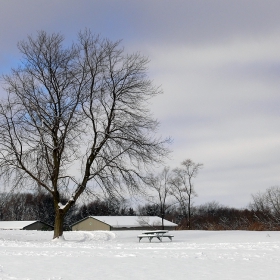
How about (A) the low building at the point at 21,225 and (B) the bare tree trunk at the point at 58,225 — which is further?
(A) the low building at the point at 21,225

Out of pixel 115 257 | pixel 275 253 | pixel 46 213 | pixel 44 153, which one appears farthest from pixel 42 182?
pixel 46 213

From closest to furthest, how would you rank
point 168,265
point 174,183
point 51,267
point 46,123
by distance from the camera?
→ point 51,267
point 168,265
point 46,123
point 174,183

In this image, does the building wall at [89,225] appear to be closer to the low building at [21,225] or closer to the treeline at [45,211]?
the treeline at [45,211]

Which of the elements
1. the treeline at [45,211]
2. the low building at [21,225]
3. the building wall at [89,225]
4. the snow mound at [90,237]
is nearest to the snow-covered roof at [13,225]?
the low building at [21,225]

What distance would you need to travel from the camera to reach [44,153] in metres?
24.5

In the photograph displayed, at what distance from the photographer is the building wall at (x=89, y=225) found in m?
78.3

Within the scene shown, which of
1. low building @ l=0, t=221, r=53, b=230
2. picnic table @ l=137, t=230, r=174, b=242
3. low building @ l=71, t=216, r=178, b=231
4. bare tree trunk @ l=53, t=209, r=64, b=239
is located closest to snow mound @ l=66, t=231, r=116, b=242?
bare tree trunk @ l=53, t=209, r=64, b=239

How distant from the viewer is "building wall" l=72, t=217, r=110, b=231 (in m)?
78.3

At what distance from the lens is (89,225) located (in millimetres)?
82125

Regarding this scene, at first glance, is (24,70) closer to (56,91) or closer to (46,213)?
(56,91)

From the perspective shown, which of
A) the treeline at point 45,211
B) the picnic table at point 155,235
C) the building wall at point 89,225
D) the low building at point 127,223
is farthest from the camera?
the treeline at point 45,211

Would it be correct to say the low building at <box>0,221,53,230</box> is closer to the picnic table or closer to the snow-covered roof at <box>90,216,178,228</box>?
the snow-covered roof at <box>90,216,178,228</box>

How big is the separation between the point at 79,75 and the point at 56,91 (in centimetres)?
161

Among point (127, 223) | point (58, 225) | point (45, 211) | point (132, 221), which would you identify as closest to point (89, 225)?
point (132, 221)
